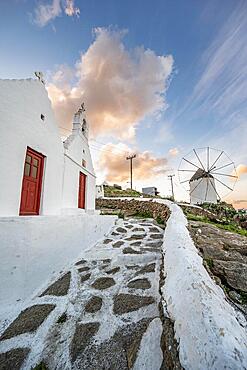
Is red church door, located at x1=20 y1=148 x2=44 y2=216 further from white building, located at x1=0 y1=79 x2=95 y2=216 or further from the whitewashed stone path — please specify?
the whitewashed stone path

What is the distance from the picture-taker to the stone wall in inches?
330

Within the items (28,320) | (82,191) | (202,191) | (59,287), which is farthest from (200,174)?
(28,320)

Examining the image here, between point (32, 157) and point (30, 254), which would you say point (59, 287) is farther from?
point (32, 157)

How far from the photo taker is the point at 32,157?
5.25m

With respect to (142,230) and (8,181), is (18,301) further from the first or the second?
(142,230)

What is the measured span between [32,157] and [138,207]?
7.23m

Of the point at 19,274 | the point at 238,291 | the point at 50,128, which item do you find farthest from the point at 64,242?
the point at 50,128

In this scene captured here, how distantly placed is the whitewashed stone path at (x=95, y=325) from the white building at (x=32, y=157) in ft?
7.92

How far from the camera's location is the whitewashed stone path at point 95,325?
1.69 m

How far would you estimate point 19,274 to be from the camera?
289 centimetres

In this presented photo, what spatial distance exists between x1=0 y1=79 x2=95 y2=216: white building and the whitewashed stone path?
7.92ft

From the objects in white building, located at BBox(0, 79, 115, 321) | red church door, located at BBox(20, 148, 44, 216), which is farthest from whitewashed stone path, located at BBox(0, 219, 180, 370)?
red church door, located at BBox(20, 148, 44, 216)

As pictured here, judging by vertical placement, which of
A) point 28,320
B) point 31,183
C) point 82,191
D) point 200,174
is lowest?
point 28,320

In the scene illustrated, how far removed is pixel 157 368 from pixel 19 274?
95.7 inches
